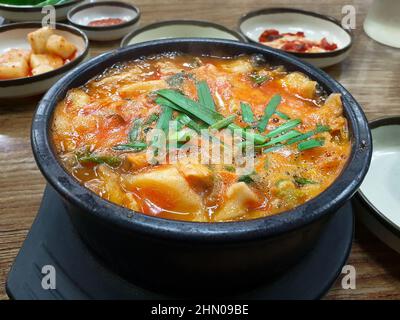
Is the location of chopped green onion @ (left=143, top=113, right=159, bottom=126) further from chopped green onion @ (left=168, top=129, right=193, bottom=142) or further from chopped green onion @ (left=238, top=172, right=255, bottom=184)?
chopped green onion @ (left=238, top=172, right=255, bottom=184)

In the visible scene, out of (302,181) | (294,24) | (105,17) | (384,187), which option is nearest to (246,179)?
(302,181)

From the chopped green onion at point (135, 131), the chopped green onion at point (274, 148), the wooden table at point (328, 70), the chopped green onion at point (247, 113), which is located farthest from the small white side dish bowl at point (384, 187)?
A: the chopped green onion at point (135, 131)

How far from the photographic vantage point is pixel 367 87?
2.75 meters

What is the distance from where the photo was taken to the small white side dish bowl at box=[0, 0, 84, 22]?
3084mm

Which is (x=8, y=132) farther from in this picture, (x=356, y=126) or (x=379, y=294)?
(x=379, y=294)

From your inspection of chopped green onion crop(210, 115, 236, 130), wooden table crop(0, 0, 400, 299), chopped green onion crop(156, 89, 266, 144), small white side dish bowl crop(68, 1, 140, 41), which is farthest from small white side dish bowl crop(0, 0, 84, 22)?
chopped green onion crop(210, 115, 236, 130)

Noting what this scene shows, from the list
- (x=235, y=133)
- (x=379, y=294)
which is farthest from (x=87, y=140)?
(x=379, y=294)

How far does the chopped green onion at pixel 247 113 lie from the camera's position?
5.32 feet

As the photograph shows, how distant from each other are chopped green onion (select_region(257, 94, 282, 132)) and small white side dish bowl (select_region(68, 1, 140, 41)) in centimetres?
174

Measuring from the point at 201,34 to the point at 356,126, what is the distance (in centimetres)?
190

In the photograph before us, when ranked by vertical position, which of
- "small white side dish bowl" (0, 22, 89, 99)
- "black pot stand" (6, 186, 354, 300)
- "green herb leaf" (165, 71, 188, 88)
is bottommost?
"black pot stand" (6, 186, 354, 300)

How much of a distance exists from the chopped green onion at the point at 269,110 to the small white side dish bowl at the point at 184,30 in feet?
4.43

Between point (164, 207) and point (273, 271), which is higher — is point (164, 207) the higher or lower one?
the higher one

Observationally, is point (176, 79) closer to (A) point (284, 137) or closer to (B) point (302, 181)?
(A) point (284, 137)
